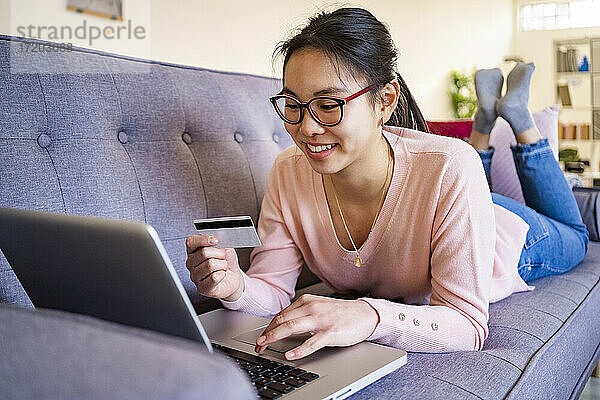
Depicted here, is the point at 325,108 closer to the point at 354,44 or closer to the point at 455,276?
the point at 354,44

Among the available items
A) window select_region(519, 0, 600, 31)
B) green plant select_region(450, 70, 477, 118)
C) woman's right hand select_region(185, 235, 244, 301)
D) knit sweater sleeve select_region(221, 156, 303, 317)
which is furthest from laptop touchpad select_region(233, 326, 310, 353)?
window select_region(519, 0, 600, 31)

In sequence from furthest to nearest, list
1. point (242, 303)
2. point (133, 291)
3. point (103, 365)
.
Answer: point (242, 303) < point (133, 291) < point (103, 365)

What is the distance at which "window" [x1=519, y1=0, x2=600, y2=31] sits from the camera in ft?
23.5

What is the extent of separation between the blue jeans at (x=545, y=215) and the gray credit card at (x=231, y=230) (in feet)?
3.23

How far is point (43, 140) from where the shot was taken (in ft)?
3.58

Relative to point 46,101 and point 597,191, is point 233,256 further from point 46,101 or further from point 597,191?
point 597,191

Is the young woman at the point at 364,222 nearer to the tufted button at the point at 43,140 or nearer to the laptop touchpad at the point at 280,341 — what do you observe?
the laptop touchpad at the point at 280,341

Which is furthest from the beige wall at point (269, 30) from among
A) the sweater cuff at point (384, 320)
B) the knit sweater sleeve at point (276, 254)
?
the sweater cuff at point (384, 320)

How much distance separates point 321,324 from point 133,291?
1.06ft

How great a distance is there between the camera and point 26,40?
1.12 metres

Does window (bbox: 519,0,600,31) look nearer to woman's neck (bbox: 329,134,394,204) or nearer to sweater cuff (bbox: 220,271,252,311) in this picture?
woman's neck (bbox: 329,134,394,204)

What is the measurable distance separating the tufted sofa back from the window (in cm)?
680

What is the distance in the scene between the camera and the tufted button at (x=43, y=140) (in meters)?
1.09

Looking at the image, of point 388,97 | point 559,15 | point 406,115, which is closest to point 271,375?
point 388,97
